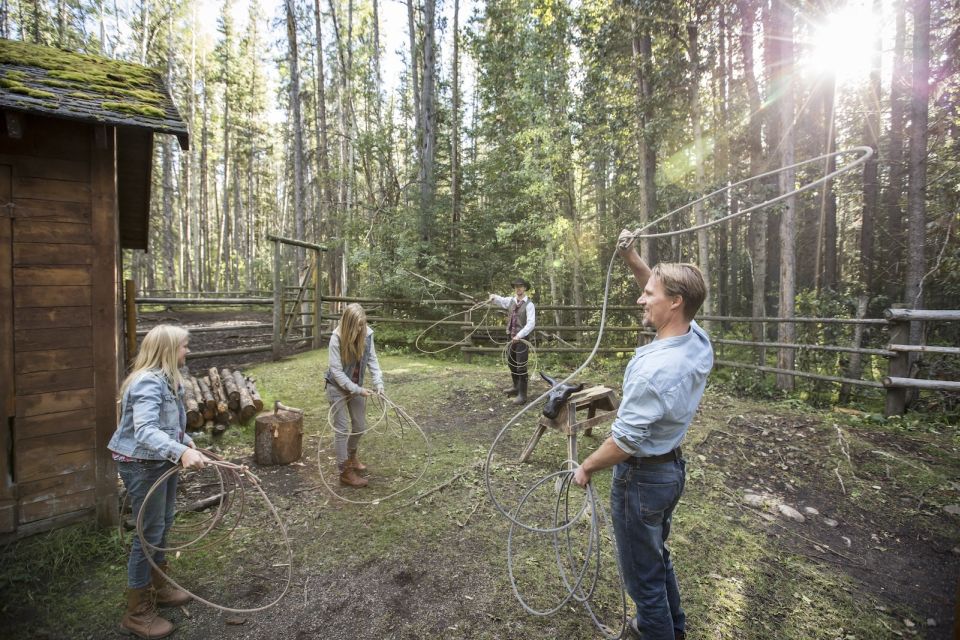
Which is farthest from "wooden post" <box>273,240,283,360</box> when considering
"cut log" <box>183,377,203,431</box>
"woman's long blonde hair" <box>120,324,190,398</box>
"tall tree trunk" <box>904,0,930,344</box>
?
"tall tree trunk" <box>904,0,930,344</box>

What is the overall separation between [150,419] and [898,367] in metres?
8.33

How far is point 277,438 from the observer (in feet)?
15.7

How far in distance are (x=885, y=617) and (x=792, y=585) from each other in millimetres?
475

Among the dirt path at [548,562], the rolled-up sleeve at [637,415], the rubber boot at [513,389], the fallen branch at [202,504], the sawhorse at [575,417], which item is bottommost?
the dirt path at [548,562]

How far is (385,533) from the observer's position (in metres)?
3.58

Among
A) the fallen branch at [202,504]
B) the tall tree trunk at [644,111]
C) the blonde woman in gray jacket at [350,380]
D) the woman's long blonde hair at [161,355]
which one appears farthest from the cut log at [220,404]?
the tall tree trunk at [644,111]

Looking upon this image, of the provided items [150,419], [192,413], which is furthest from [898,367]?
[192,413]

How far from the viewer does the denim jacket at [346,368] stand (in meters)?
4.05

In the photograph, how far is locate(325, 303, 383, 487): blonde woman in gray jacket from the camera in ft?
13.4

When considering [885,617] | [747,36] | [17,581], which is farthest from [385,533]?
[747,36]

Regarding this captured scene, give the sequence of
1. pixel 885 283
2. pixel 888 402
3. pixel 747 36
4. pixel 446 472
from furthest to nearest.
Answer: pixel 885 283
pixel 747 36
pixel 888 402
pixel 446 472

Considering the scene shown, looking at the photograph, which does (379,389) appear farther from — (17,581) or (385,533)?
(17,581)

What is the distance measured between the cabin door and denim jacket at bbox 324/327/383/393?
2196 mm

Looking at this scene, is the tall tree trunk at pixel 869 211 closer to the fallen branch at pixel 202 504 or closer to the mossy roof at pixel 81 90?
the fallen branch at pixel 202 504
